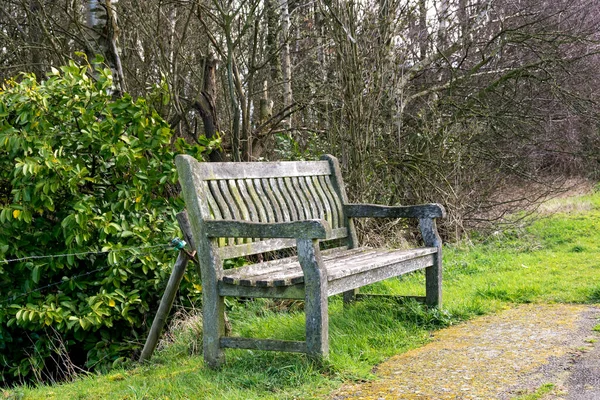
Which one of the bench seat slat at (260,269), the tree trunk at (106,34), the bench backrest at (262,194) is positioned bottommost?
the bench seat slat at (260,269)

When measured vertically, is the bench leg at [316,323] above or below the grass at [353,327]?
above

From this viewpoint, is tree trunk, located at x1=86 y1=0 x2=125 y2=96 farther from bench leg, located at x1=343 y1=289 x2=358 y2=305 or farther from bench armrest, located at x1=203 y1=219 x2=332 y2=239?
bench armrest, located at x1=203 y1=219 x2=332 y2=239

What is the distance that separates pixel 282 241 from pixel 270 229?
114 centimetres

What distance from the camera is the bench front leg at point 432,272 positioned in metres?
5.49

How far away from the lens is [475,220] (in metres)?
9.60

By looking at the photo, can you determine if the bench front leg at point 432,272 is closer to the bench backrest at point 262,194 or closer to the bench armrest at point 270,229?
the bench backrest at point 262,194

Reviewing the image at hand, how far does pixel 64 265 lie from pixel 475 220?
562 cm

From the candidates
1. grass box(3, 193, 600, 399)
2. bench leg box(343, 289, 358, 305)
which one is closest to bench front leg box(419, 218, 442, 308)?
grass box(3, 193, 600, 399)

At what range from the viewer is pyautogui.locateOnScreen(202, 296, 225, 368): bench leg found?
426 cm

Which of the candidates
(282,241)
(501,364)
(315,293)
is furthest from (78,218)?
(501,364)

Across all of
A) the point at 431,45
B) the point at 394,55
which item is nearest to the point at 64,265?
the point at 394,55

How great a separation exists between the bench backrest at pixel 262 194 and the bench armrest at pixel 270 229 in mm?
140

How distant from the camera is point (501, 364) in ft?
13.5

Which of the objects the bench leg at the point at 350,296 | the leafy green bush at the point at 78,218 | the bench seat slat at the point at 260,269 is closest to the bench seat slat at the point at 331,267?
the bench seat slat at the point at 260,269
